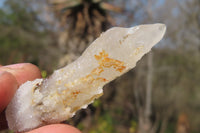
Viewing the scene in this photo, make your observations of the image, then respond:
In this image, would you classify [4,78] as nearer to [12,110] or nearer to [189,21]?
[12,110]

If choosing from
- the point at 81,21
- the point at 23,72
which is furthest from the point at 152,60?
the point at 23,72

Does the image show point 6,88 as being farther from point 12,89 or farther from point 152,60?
point 152,60

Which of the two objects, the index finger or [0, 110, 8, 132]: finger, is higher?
the index finger

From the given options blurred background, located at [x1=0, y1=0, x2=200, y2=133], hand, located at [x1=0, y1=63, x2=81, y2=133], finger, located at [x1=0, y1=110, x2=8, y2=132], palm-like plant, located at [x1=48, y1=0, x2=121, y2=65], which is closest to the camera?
hand, located at [x1=0, y1=63, x2=81, y2=133]

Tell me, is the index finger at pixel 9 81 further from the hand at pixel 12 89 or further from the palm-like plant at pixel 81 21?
the palm-like plant at pixel 81 21

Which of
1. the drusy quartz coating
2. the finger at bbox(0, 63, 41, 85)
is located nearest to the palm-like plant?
the finger at bbox(0, 63, 41, 85)

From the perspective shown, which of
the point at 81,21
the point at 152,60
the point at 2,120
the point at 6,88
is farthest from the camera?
the point at 152,60

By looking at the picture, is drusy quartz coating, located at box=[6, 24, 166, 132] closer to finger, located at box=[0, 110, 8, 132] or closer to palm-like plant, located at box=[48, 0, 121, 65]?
finger, located at box=[0, 110, 8, 132]
